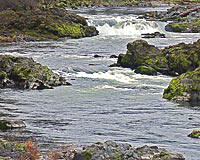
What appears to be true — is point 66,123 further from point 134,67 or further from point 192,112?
point 134,67

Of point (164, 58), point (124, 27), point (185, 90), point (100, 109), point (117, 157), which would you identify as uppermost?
point (124, 27)

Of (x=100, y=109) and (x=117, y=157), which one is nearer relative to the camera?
(x=117, y=157)

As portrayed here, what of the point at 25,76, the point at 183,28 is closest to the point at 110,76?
the point at 25,76

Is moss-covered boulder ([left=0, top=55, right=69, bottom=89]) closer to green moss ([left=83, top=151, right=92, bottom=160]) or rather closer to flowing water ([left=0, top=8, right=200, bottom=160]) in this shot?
flowing water ([left=0, top=8, right=200, bottom=160])

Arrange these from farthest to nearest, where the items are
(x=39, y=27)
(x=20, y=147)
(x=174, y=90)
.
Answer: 1. (x=39, y=27)
2. (x=174, y=90)
3. (x=20, y=147)

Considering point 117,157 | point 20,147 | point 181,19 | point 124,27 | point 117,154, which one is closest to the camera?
point 117,157

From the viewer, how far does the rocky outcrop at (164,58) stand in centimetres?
4272

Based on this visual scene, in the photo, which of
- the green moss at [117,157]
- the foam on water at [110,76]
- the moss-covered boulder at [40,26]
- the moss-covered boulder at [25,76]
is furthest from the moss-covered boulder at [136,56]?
the green moss at [117,157]

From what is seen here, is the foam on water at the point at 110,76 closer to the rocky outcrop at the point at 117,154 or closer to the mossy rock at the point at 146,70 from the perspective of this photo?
the mossy rock at the point at 146,70

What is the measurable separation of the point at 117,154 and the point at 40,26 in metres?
55.3

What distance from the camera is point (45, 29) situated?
70.8 m

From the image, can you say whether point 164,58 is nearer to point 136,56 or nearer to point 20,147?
point 136,56

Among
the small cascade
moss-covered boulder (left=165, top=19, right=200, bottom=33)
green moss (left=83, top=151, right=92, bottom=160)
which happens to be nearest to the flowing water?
green moss (left=83, top=151, right=92, bottom=160)

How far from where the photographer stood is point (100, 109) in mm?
29797
